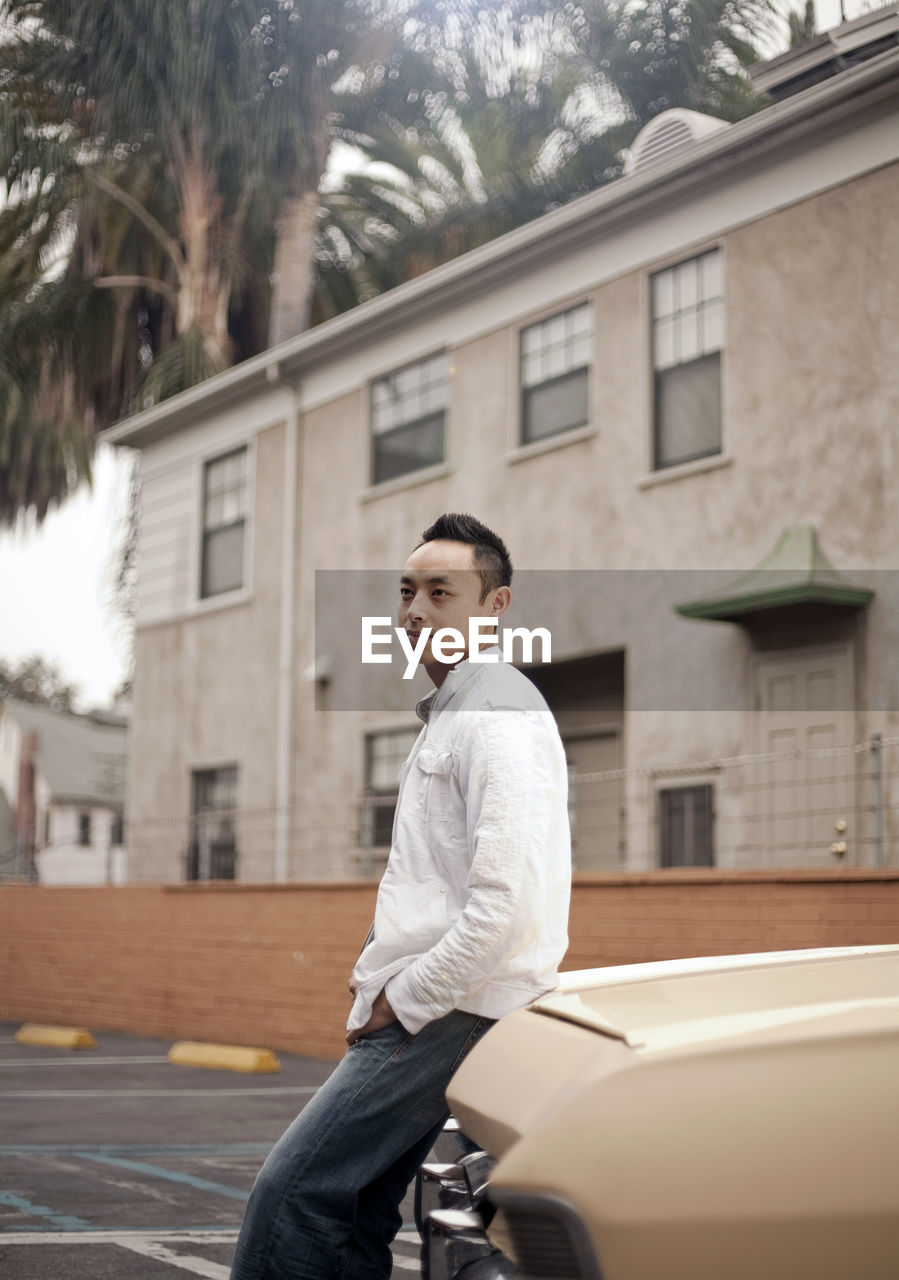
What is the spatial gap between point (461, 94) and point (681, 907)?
57.0ft

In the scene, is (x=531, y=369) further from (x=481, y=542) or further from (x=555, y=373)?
(x=481, y=542)

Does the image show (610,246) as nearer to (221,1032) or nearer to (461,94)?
(221,1032)

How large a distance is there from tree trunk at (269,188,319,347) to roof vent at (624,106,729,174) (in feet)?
30.2

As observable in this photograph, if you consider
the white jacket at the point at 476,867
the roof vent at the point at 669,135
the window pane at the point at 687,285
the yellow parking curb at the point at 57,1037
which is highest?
the roof vent at the point at 669,135

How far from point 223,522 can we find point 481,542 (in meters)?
14.7

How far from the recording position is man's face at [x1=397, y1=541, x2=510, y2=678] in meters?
3.16

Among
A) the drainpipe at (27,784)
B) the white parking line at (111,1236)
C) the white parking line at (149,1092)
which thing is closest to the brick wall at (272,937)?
the white parking line at (149,1092)

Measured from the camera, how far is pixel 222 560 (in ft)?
57.7

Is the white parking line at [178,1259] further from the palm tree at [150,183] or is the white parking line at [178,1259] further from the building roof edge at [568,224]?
the palm tree at [150,183]

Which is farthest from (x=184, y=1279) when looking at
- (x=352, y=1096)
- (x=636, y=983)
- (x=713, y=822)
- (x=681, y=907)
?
(x=713, y=822)

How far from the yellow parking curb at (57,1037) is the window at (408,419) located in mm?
5924

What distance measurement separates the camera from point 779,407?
449 inches

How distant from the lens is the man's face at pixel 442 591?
10.4 feet

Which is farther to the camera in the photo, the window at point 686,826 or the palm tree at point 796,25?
the palm tree at point 796,25
